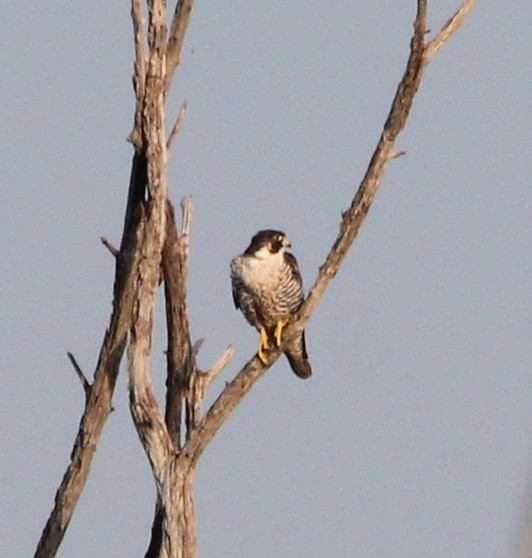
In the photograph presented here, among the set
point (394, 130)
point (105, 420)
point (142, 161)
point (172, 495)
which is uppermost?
point (142, 161)

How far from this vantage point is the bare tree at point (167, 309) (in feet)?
19.2

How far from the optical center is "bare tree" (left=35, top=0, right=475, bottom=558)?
5859mm

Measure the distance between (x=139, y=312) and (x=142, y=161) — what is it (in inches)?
29.7

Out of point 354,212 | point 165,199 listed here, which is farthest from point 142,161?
point 354,212

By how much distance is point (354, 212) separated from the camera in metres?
5.85

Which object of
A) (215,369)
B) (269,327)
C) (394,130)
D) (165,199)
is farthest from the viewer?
(269,327)

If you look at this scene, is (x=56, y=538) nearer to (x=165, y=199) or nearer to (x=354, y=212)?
(x=165, y=199)

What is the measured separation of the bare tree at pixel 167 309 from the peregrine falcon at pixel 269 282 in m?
0.84

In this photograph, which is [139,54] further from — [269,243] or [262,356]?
[269,243]

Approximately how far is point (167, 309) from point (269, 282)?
2.94 ft

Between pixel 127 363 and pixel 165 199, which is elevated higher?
pixel 165 199

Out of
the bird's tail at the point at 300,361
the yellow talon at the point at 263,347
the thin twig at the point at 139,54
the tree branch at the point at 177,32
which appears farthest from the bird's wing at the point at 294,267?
the thin twig at the point at 139,54

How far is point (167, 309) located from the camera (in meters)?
7.05

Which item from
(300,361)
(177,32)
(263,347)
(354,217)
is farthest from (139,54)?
(300,361)
